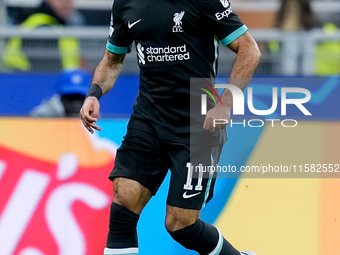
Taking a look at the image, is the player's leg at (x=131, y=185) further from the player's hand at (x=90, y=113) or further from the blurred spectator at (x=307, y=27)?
the blurred spectator at (x=307, y=27)

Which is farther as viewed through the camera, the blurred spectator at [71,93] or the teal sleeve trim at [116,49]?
the blurred spectator at [71,93]

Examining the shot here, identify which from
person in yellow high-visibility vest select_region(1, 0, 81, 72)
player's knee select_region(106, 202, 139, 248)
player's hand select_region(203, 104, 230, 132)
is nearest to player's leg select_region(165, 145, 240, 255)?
player's knee select_region(106, 202, 139, 248)

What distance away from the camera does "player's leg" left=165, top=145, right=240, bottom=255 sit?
3.44m

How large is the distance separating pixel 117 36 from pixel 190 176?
1.04 metres

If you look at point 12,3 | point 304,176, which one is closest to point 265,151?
point 304,176

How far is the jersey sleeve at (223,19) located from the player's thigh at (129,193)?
1050 mm

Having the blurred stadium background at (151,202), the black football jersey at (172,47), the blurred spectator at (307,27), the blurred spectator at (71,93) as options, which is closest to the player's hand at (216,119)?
the black football jersey at (172,47)

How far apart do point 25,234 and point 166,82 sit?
171 centimetres

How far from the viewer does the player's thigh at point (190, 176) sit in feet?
11.3

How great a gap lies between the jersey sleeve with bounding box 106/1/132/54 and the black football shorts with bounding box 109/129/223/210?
59 centimetres

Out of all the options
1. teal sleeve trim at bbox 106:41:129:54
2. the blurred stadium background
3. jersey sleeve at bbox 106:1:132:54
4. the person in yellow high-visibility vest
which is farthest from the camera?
the person in yellow high-visibility vest

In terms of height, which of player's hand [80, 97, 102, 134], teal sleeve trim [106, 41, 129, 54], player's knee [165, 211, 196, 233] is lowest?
player's knee [165, 211, 196, 233]

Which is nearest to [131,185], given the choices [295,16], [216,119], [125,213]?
[125,213]

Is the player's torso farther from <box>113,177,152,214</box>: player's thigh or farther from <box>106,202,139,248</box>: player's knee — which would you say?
<box>106,202,139,248</box>: player's knee
